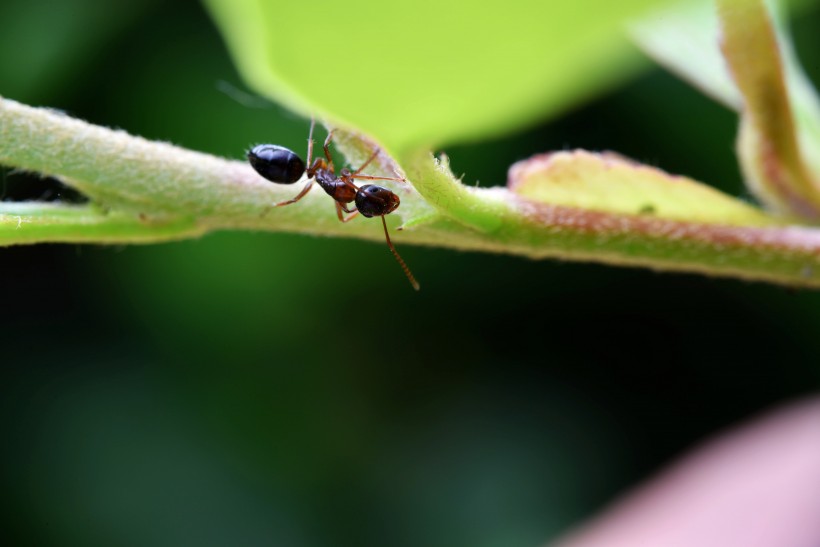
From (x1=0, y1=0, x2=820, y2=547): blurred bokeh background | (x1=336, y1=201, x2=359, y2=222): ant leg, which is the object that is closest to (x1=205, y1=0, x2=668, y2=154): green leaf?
(x1=336, y1=201, x2=359, y2=222): ant leg

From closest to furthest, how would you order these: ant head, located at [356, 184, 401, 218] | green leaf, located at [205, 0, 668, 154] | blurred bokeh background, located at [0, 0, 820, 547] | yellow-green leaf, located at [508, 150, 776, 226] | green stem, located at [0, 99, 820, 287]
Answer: green leaf, located at [205, 0, 668, 154] < green stem, located at [0, 99, 820, 287] < yellow-green leaf, located at [508, 150, 776, 226] < ant head, located at [356, 184, 401, 218] < blurred bokeh background, located at [0, 0, 820, 547]

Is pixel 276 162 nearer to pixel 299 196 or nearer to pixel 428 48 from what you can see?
pixel 299 196

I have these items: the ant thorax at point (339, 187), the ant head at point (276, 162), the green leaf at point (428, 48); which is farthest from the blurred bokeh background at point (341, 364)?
the green leaf at point (428, 48)

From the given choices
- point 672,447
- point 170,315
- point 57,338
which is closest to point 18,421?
point 57,338

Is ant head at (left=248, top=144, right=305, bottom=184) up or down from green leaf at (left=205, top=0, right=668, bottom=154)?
down

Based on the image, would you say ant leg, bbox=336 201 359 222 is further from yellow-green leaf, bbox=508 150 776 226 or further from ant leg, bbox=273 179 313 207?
yellow-green leaf, bbox=508 150 776 226

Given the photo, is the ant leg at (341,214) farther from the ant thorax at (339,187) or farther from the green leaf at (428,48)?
the green leaf at (428,48)
